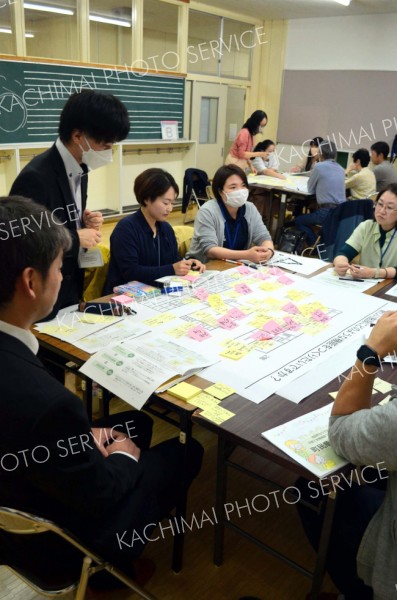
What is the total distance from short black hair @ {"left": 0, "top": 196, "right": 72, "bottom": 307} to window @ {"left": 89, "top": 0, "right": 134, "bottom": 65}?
6370 millimetres

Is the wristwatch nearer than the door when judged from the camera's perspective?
Yes

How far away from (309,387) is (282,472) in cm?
87

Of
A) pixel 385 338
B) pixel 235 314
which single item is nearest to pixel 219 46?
pixel 235 314

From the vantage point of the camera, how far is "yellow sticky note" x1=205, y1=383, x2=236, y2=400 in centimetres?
151

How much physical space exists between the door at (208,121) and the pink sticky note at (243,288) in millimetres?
5934

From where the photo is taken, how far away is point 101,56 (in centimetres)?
731

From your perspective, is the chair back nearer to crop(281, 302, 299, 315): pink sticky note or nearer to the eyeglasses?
the eyeglasses

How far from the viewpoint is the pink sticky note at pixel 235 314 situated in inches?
81.0

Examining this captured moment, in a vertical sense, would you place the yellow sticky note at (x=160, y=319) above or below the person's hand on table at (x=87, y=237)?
below

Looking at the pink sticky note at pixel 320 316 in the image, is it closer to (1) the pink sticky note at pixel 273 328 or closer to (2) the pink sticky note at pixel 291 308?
(2) the pink sticky note at pixel 291 308

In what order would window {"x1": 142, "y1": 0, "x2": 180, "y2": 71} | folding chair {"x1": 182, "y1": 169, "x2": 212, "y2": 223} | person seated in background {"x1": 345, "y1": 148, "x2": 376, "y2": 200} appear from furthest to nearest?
window {"x1": 142, "y1": 0, "x2": 180, "y2": 71}, folding chair {"x1": 182, "y1": 169, "x2": 212, "y2": 223}, person seated in background {"x1": 345, "y1": 148, "x2": 376, "y2": 200}

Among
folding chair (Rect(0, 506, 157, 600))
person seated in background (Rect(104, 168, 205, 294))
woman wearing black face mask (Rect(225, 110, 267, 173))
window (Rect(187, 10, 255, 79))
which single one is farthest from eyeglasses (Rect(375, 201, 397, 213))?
window (Rect(187, 10, 255, 79))

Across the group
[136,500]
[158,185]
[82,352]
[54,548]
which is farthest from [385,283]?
[54,548]

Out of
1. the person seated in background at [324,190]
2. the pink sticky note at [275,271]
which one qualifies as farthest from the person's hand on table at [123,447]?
the person seated in background at [324,190]
